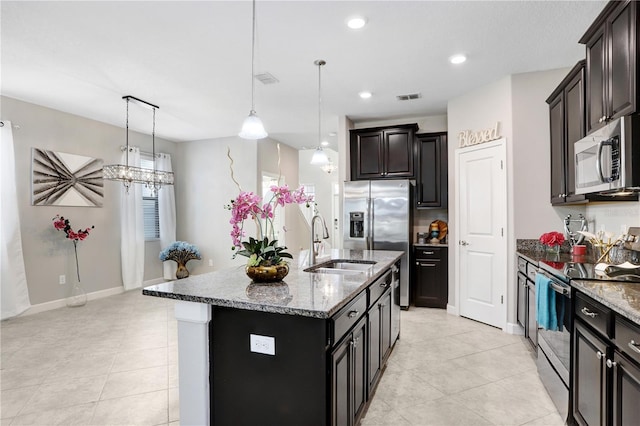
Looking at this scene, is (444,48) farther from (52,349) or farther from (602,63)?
(52,349)

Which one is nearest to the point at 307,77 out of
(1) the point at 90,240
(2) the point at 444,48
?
(2) the point at 444,48

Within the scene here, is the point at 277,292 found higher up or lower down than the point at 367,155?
lower down

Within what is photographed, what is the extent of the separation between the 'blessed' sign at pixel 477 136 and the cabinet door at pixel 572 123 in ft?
2.88

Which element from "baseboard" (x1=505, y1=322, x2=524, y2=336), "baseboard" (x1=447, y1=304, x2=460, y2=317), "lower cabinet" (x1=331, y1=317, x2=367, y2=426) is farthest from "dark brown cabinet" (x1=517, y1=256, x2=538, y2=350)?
"lower cabinet" (x1=331, y1=317, x2=367, y2=426)

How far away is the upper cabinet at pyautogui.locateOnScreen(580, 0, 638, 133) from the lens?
1.86 metres

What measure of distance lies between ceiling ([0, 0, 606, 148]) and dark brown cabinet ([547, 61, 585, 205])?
0.43 metres

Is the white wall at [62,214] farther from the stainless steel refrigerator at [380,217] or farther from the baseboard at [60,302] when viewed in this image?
the stainless steel refrigerator at [380,217]

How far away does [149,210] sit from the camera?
6.34 m

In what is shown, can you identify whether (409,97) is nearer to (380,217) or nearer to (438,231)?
(380,217)

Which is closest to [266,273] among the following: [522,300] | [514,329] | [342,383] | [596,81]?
[342,383]

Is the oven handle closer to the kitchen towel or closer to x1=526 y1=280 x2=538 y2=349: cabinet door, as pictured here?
the kitchen towel

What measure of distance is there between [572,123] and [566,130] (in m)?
0.15

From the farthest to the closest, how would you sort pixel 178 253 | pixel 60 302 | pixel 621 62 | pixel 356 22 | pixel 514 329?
pixel 178 253
pixel 60 302
pixel 514 329
pixel 356 22
pixel 621 62

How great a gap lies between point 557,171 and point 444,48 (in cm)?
164
